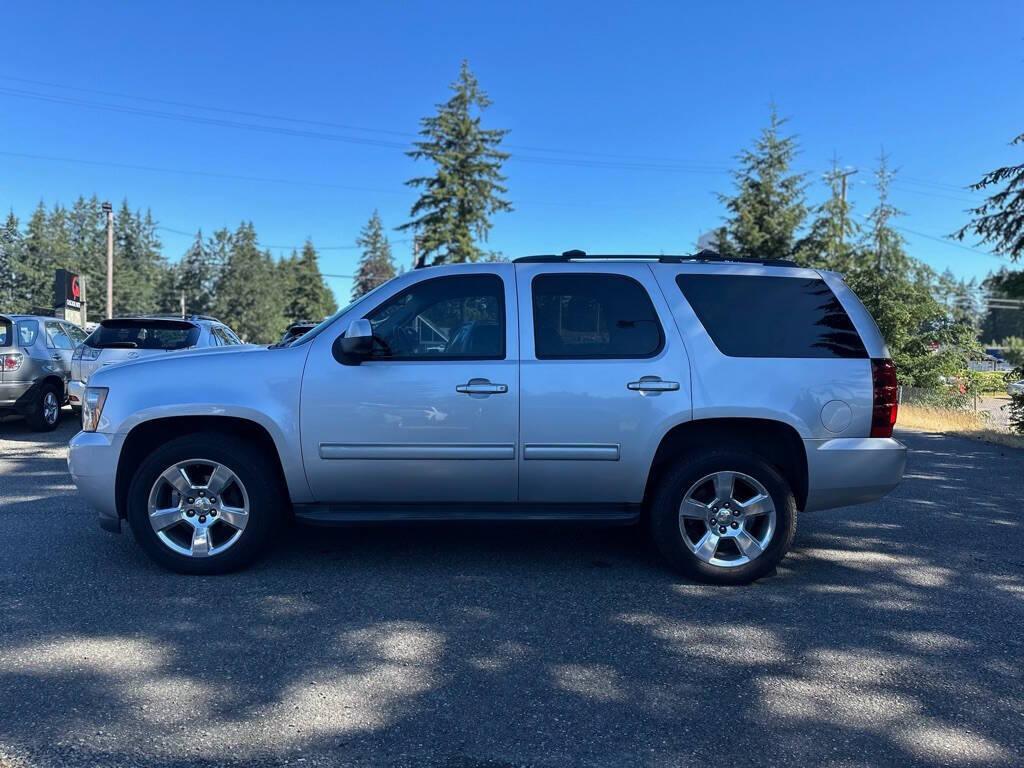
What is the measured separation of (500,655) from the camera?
3.44m

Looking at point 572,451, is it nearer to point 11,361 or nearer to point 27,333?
point 11,361

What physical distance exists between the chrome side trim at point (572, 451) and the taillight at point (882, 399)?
1576mm

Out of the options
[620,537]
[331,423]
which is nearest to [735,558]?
[620,537]

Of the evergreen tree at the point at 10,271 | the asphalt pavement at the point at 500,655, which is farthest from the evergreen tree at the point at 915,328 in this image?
the evergreen tree at the point at 10,271

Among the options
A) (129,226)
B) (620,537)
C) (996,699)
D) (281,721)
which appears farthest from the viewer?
(129,226)

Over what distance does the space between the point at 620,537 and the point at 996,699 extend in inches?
106

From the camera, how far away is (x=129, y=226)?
103 meters

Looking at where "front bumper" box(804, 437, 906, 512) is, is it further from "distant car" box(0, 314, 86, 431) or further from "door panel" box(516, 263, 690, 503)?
"distant car" box(0, 314, 86, 431)

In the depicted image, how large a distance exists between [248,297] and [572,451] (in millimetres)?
87863

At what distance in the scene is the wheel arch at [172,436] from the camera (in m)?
4.46

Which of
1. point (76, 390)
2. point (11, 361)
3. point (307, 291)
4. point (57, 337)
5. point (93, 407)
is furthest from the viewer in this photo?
point (307, 291)

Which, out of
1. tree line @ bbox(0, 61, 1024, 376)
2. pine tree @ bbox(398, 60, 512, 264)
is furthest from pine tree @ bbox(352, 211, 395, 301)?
pine tree @ bbox(398, 60, 512, 264)

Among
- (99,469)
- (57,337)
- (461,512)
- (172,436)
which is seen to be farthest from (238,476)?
(57,337)

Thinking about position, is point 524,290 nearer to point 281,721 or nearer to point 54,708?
point 281,721
